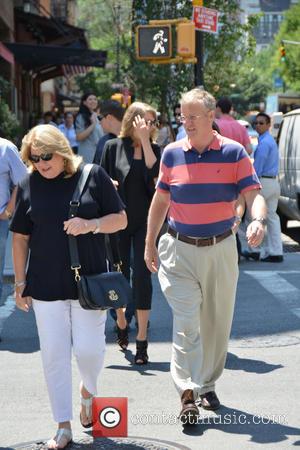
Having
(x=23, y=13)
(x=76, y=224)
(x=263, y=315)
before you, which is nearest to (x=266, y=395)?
(x=76, y=224)

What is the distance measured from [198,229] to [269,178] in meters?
7.15

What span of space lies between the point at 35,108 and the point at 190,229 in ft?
122

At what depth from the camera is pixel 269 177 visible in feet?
43.2

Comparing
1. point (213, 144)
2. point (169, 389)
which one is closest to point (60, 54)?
point (169, 389)

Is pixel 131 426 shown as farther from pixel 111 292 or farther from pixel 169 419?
pixel 111 292

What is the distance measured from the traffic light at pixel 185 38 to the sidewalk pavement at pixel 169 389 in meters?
7.45

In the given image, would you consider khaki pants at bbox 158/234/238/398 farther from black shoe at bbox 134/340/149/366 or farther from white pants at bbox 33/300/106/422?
black shoe at bbox 134/340/149/366

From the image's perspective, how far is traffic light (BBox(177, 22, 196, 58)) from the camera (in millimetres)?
16797

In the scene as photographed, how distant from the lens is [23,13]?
105ft

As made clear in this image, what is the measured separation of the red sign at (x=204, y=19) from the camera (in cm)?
1666

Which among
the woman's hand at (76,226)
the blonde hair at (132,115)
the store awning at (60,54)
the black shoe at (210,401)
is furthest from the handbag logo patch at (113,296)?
the store awning at (60,54)

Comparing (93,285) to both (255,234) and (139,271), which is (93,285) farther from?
(139,271)

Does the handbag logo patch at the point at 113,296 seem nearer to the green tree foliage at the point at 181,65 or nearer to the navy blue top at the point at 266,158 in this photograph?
the navy blue top at the point at 266,158

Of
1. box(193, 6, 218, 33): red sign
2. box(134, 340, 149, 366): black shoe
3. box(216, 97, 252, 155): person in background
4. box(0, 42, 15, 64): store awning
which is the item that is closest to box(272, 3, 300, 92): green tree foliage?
box(0, 42, 15, 64): store awning
